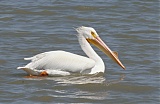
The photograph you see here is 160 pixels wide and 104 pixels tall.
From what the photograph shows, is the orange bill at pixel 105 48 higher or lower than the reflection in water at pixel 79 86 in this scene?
higher

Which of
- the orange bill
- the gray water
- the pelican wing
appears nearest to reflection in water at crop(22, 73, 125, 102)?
the gray water

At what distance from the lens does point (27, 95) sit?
26.9 ft

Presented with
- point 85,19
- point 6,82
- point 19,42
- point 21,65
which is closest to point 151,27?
point 85,19

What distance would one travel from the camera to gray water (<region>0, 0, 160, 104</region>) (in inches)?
328

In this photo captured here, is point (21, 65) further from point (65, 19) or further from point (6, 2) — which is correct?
point (6, 2)

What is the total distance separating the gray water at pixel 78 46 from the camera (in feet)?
27.4

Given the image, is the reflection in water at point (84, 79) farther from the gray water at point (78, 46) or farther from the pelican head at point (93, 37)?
A: the pelican head at point (93, 37)

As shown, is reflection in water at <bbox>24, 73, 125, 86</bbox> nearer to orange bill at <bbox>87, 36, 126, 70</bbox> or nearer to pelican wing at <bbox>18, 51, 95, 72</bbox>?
pelican wing at <bbox>18, 51, 95, 72</bbox>

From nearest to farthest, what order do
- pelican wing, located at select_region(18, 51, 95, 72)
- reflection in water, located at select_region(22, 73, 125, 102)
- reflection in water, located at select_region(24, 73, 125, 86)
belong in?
reflection in water, located at select_region(22, 73, 125, 102) < reflection in water, located at select_region(24, 73, 125, 86) < pelican wing, located at select_region(18, 51, 95, 72)

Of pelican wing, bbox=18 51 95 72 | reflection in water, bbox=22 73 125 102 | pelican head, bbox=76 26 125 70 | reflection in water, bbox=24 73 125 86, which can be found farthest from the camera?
pelican head, bbox=76 26 125 70

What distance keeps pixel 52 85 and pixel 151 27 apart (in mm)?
4429

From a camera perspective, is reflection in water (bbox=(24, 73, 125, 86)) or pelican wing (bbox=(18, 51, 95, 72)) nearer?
reflection in water (bbox=(24, 73, 125, 86))

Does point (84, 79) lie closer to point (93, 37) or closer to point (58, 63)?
point (58, 63)

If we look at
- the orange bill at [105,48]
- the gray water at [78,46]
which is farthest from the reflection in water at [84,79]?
the orange bill at [105,48]
